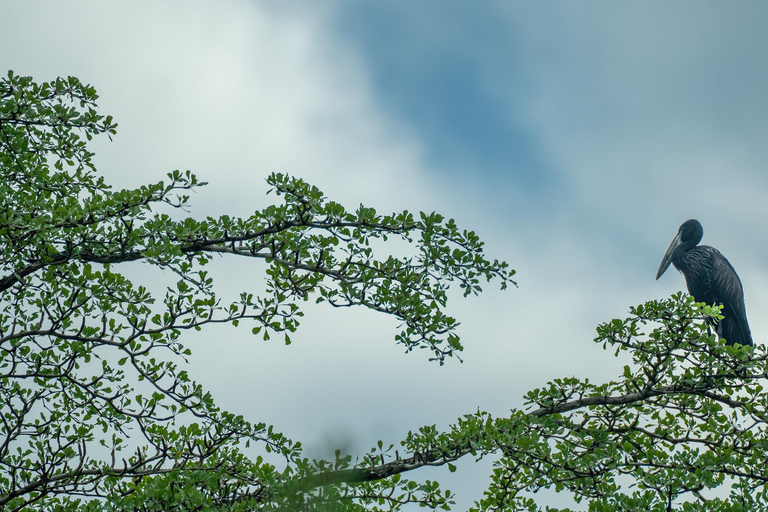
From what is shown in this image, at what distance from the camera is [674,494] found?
Result: 19.3ft

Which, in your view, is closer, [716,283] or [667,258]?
[716,283]

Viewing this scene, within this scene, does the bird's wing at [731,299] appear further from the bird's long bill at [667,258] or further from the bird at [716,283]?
the bird's long bill at [667,258]

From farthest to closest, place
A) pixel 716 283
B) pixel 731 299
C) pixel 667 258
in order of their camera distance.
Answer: pixel 667 258 → pixel 716 283 → pixel 731 299

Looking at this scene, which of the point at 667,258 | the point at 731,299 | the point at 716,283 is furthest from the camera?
the point at 667,258

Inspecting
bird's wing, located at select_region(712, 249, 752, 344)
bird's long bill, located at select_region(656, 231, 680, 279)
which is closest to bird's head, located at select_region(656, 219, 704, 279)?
bird's long bill, located at select_region(656, 231, 680, 279)

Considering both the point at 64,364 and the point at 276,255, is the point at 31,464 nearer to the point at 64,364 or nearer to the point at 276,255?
the point at 64,364

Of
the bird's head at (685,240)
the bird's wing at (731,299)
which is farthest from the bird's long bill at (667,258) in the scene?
the bird's wing at (731,299)

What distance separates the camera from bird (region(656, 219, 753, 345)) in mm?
12383

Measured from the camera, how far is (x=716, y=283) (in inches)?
497

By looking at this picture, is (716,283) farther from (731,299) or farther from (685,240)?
(685,240)

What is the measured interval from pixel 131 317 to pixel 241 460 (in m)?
1.68

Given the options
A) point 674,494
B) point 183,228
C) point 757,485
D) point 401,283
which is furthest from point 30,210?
point 757,485

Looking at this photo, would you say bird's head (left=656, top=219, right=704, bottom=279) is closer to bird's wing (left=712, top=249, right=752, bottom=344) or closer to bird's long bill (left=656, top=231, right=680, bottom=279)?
bird's long bill (left=656, top=231, right=680, bottom=279)

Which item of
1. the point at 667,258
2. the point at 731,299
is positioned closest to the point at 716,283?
the point at 731,299
